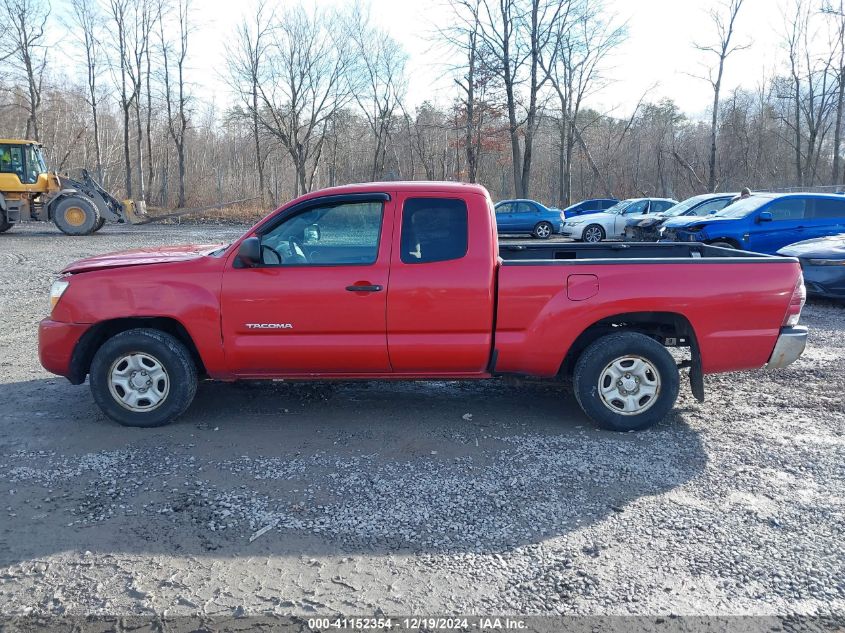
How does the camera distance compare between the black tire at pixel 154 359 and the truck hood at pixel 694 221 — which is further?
the truck hood at pixel 694 221

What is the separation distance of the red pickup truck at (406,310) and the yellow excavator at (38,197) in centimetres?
→ 2000

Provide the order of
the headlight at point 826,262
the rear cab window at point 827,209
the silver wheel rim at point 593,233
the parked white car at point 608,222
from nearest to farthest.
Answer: the headlight at point 826,262, the rear cab window at point 827,209, the parked white car at point 608,222, the silver wheel rim at point 593,233

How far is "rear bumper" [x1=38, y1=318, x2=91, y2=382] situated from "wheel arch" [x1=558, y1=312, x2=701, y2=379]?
3.74 m

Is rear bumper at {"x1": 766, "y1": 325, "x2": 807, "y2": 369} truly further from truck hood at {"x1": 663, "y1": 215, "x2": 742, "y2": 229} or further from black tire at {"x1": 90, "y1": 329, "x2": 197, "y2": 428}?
truck hood at {"x1": 663, "y1": 215, "x2": 742, "y2": 229}

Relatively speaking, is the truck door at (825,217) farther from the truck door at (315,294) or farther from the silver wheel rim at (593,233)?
the truck door at (315,294)

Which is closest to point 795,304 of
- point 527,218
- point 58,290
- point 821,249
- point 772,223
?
point 58,290

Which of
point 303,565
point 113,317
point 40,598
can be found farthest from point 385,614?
point 113,317

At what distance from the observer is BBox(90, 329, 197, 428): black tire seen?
4992 mm

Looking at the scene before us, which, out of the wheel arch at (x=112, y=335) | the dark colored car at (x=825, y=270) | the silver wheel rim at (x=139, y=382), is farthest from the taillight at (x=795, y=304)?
the dark colored car at (x=825, y=270)

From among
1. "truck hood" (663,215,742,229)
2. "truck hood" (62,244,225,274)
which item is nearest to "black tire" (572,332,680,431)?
"truck hood" (62,244,225,274)

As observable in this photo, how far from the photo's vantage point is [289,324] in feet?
16.2

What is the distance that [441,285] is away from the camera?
486 centimetres

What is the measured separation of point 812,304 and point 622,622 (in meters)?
9.79

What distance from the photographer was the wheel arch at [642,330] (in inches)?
198
